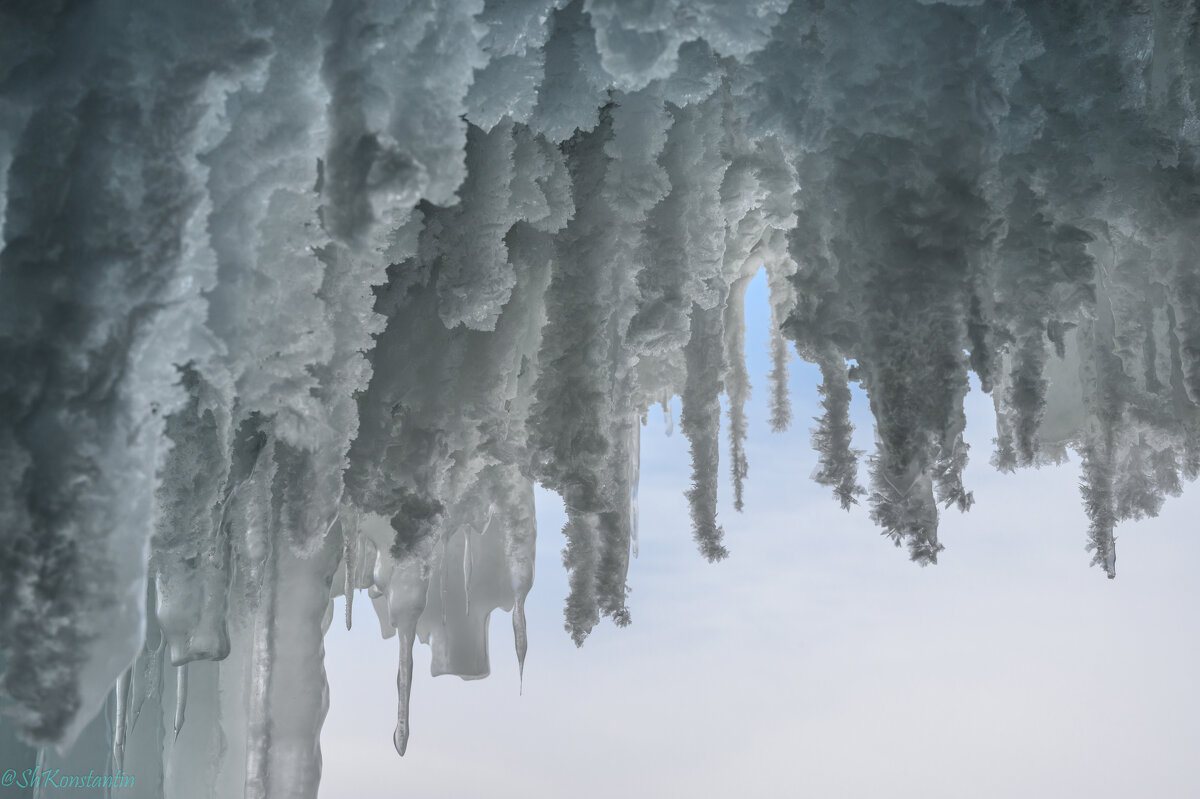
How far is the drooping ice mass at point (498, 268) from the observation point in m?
1.07

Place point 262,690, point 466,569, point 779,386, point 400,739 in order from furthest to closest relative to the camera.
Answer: point 466,569 < point 779,386 < point 400,739 < point 262,690

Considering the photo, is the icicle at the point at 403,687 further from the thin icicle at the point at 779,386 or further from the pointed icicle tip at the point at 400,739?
the thin icicle at the point at 779,386

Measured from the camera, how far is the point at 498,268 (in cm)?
155

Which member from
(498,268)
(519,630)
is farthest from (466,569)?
(498,268)

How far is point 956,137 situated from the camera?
1.35 meters

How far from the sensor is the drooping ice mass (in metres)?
1.07

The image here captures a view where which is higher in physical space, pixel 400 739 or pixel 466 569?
pixel 466 569

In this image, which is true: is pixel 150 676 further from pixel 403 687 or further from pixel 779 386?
pixel 779 386

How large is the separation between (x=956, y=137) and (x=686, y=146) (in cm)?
49

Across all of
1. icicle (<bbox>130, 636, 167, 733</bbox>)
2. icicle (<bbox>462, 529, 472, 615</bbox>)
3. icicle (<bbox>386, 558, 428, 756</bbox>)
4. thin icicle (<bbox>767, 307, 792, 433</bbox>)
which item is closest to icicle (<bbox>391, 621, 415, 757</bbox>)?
icicle (<bbox>386, 558, 428, 756</bbox>)

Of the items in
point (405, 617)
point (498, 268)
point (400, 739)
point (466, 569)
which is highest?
point (498, 268)

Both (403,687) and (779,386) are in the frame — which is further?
(779,386)

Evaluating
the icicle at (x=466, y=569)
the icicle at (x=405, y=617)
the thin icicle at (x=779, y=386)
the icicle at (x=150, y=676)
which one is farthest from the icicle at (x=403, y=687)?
the thin icicle at (x=779, y=386)

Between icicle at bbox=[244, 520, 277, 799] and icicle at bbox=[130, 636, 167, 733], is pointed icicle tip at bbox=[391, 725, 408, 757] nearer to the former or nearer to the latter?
icicle at bbox=[244, 520, 277, 799]
